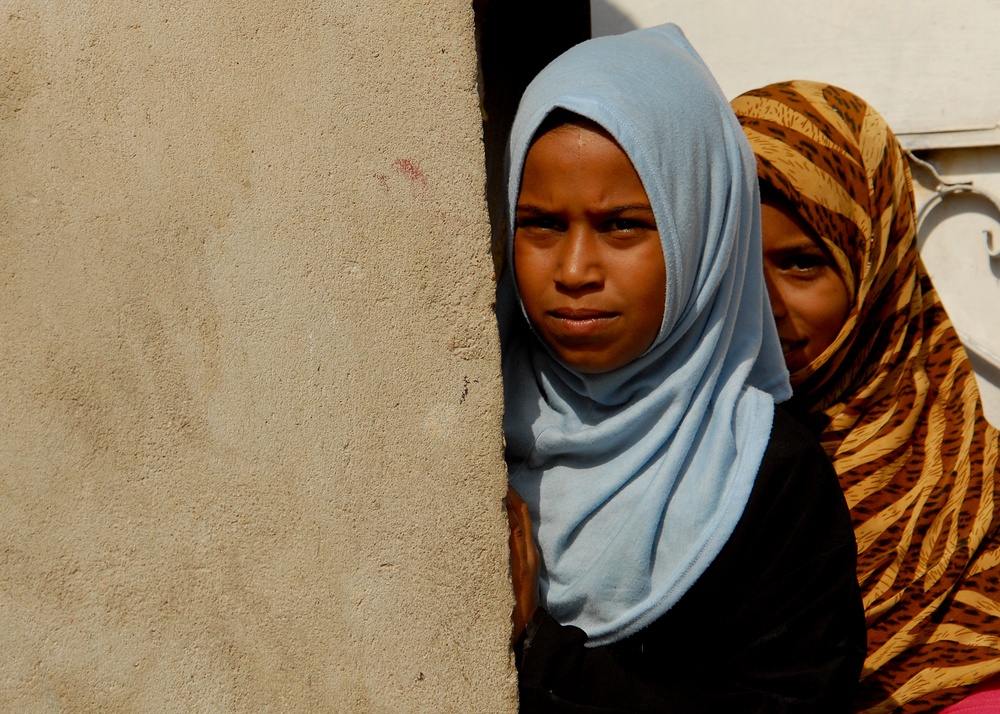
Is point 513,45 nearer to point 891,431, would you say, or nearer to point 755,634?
point 891,431

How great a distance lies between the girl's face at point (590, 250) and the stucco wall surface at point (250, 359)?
0.27 metres

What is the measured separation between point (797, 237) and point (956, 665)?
38.1 inches

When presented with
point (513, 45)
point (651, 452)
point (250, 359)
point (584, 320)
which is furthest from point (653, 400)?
point (513, 45)

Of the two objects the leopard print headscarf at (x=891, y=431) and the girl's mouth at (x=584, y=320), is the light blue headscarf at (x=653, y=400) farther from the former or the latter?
the leopard print headscarf at (x=891, y=431)

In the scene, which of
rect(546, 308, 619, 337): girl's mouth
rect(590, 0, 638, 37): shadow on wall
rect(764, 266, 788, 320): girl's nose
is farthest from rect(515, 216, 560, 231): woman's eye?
rect(590, 0, 638, 37): shadow on wall

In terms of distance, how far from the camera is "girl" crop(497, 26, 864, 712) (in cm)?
159

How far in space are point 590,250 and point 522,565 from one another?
479mm

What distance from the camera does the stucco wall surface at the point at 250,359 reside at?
1369mm

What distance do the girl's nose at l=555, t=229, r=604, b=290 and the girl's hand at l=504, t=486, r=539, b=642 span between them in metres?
0.32

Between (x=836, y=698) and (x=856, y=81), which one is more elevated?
(x=856, y=81)

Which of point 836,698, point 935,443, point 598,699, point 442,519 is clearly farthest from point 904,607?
point 442,519

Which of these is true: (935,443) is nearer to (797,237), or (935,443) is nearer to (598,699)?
(797,237)

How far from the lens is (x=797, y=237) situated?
90.0 inches

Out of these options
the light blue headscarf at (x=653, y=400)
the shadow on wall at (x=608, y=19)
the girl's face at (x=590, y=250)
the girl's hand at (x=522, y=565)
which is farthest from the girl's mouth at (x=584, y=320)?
the shadow on wall at (x=608, y=19)
